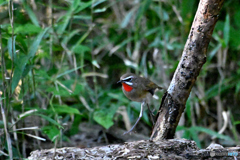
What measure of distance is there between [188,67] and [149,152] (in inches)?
38.3

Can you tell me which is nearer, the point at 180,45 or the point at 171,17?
the point at 180,45

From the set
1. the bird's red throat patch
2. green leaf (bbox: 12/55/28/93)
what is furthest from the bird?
green leaf (bbox: 12/55/28/93)

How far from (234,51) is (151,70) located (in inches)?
77.3

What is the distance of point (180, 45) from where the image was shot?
616 cm

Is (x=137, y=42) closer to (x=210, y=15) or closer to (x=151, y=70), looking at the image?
(x=151, y=70)

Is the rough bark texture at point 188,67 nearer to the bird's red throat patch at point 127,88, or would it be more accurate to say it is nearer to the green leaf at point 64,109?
the bird's red throat patch at point 127,88

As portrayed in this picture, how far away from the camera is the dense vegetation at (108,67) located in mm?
4539

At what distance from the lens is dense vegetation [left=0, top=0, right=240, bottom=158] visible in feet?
14.9

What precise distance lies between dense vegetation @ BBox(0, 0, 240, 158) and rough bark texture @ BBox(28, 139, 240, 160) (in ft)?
2.60

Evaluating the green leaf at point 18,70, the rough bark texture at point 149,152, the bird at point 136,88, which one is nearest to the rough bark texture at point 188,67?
the rough bark texture at point 149,152

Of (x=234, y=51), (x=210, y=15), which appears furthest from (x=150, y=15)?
(x=210, y=15)

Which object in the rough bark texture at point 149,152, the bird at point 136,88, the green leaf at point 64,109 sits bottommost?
the rough bark texture at point 149,152

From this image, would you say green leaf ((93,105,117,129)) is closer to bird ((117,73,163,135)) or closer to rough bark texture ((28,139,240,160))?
bird ((117,73,163,135))

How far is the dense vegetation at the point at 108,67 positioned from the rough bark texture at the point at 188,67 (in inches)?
53.5
